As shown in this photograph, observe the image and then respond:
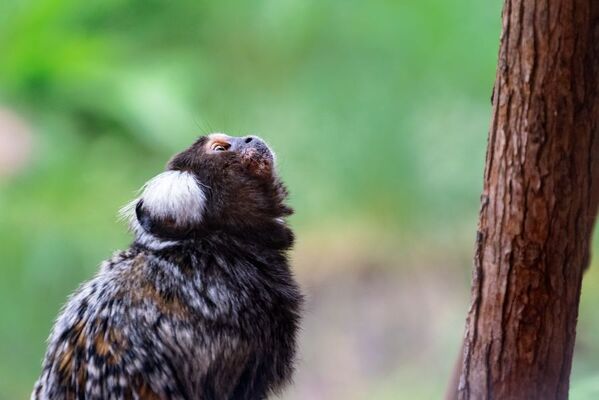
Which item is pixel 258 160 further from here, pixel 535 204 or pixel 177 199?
pixel 535 204

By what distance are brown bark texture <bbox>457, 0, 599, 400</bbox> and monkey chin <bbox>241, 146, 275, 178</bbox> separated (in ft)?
1.90

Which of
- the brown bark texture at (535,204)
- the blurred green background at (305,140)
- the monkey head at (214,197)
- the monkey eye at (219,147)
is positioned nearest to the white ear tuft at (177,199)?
the monkey head at (214,197)

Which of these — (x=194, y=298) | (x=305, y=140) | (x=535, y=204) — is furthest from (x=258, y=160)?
(x=305, y=140)

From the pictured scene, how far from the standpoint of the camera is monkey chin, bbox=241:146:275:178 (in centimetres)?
206

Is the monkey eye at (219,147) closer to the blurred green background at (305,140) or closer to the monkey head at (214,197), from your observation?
the monkey head at (214,197)

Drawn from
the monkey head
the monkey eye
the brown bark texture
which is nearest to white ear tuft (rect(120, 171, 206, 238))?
the monkey head

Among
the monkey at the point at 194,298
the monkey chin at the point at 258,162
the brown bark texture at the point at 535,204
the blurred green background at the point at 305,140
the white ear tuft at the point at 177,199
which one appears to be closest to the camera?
the brown bark texture at the point at 535,204

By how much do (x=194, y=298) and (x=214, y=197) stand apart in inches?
9.9

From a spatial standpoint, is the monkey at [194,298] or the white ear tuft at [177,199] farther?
the white ear tuft at [177,199]

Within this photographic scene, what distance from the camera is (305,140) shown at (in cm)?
323

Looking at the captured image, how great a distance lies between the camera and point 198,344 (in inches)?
Answer: 70.6

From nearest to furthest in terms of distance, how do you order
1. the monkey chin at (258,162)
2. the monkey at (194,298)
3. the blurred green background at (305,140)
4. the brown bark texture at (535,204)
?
the brown bark texture at (535,204), the monkey at (194,298), the monkey chin at (258,162), the blurred green background at (305,140)

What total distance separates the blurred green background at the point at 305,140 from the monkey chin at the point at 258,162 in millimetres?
878

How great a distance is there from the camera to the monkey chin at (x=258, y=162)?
206 cm
